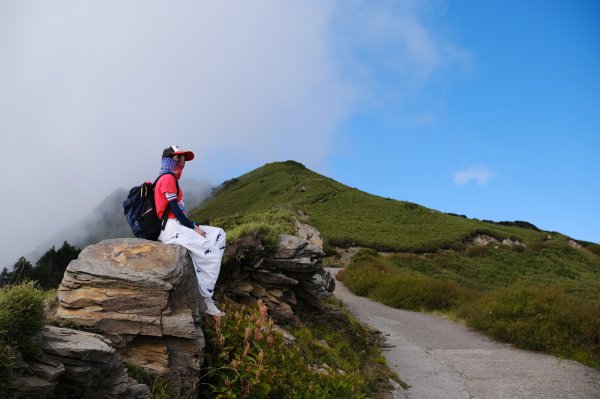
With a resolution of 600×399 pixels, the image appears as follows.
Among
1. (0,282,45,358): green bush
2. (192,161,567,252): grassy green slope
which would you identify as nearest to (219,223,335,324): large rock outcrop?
(0,282,45,358): green bush

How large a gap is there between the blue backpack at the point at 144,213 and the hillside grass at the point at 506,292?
44.3ft

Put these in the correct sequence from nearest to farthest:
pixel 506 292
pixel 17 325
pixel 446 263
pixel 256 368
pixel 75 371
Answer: pixel 17 325 → pixel 75 371 → pixel 256 368 → pixel 506 292 → pixel 446 263

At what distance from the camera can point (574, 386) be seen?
11.6m

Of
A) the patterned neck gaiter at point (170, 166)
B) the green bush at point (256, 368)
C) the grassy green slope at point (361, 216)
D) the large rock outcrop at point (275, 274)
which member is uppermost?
the grassy green slope at point (361, 216)

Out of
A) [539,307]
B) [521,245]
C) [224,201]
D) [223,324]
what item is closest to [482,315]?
[539,307]

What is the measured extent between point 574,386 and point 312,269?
24.3 ft

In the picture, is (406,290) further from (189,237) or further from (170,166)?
(170,166)

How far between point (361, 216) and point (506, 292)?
130 ft

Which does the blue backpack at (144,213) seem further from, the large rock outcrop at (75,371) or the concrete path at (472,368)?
the concrete path at (472,368)

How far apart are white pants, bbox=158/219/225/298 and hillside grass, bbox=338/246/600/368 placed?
12.5m

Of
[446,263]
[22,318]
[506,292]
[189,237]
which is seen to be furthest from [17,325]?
[446,263]

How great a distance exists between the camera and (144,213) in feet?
25.9

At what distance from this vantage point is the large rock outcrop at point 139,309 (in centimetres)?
612

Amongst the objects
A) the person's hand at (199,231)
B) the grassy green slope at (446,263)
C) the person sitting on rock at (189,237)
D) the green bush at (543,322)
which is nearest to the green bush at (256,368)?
the person sitting on rock at (189,237)
